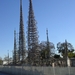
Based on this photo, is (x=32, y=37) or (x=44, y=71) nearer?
(x=44, y=71)

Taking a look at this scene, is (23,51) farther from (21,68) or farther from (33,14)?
(21,68)

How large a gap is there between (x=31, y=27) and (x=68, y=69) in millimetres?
39810

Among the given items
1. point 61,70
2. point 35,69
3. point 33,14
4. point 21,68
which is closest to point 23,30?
point 33,14

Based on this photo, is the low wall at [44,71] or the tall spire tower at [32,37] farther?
the tall spire tower at [32,37]

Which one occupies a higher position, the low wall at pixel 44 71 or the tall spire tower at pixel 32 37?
the tall spire tower at pixel 32 37

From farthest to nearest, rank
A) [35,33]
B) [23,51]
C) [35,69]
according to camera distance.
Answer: [23,51], [35,33], [35,69]

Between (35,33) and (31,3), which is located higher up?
(31,3)

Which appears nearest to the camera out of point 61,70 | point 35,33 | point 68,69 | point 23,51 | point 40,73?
point 68,69

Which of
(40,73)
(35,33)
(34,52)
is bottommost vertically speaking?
(40,73)

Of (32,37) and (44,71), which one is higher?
(32,37)

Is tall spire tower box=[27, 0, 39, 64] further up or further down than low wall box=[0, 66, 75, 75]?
further up

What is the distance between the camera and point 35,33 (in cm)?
6019

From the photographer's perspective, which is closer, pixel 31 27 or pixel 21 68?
pixel 21 68

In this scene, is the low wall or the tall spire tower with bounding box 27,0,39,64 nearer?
the low wall
